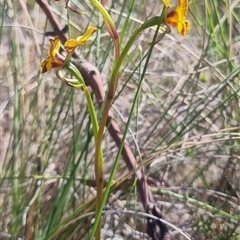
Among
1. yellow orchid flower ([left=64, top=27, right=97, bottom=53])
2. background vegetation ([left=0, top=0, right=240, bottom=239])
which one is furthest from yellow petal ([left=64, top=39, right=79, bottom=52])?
background vegetation ([left=0, top=0, right=240, bottom=239])

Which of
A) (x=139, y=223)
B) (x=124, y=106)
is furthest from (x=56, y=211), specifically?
(x=124, y=106)

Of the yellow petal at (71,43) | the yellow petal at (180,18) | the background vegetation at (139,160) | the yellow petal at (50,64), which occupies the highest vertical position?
the yellow petal at (180,18)

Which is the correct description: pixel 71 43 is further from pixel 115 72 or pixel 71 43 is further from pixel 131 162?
pixel 131 162

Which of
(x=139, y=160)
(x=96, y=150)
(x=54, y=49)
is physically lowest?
(x=139, y=160)

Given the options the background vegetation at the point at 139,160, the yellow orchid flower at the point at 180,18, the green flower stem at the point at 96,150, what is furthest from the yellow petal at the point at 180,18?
the background vegetation at the point at 139,160

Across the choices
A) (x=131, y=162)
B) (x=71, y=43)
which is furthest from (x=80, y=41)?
(x=131, y=162)

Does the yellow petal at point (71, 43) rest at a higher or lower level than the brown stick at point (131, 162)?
higher

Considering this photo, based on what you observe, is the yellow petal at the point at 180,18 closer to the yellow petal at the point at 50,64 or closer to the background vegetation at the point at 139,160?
the yellow petal at the point at 50,64

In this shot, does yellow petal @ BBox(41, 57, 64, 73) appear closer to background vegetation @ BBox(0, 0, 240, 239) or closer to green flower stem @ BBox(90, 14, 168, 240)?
green flower stem @ BBox(90, 14, 168, 240)
